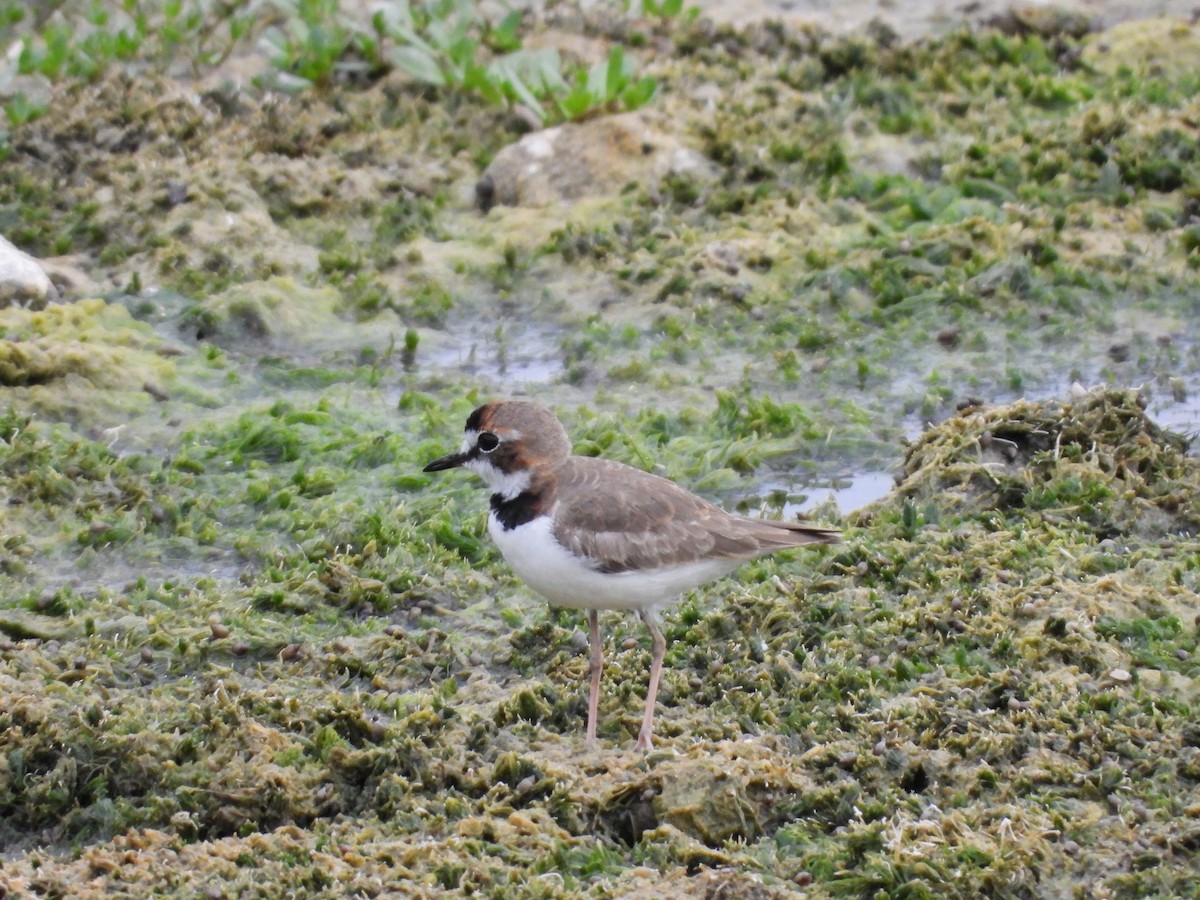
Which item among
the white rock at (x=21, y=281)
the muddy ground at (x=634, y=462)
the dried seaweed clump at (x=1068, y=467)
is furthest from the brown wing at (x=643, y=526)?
the white rock at (x=21, y=281)

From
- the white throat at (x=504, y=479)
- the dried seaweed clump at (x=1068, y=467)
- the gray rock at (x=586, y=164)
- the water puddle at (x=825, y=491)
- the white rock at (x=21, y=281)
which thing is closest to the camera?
the white throat at (x=504, y=479)

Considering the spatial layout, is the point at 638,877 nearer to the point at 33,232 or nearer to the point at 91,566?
the point at 91,566

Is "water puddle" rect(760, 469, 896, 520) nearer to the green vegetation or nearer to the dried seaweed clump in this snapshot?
the dried seaweed clump

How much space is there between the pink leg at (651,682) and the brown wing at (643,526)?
0.29 m

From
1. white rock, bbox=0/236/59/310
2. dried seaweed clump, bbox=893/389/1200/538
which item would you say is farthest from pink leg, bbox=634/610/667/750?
white rock, bbox=0/236/59/310

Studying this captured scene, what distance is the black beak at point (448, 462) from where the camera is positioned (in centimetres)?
679

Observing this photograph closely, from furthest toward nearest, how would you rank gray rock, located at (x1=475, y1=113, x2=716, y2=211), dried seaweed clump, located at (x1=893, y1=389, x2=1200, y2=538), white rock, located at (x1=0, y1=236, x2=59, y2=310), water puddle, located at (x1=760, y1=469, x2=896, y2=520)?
gray rock, located at (x1=475, y1=113, x2=716, y2=211) → white rock, located at (x1=0, y1=236, x2=59, y2=310) → water puddle, located at (x1=760, y1=469, x2=896, y2=520) → dried seaweed clump, located at (x1=893, y1=389, x2=1200, y2=538)

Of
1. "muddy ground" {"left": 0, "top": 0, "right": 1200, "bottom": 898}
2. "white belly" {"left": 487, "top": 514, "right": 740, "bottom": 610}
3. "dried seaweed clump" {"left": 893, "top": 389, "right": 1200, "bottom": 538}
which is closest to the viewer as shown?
"muddy ground" {"left": 0, "top": 0, "right": 1200, "bottom": 898}

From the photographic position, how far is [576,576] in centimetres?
620

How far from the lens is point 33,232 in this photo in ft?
36.9

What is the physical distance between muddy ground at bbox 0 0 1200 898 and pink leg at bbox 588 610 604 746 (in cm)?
10

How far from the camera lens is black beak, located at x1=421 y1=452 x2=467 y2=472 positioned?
6789 millimetres

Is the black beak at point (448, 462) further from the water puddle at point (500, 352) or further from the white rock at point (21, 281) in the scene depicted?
the white rock at point (21, 281)

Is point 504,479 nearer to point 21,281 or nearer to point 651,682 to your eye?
point 651,682
